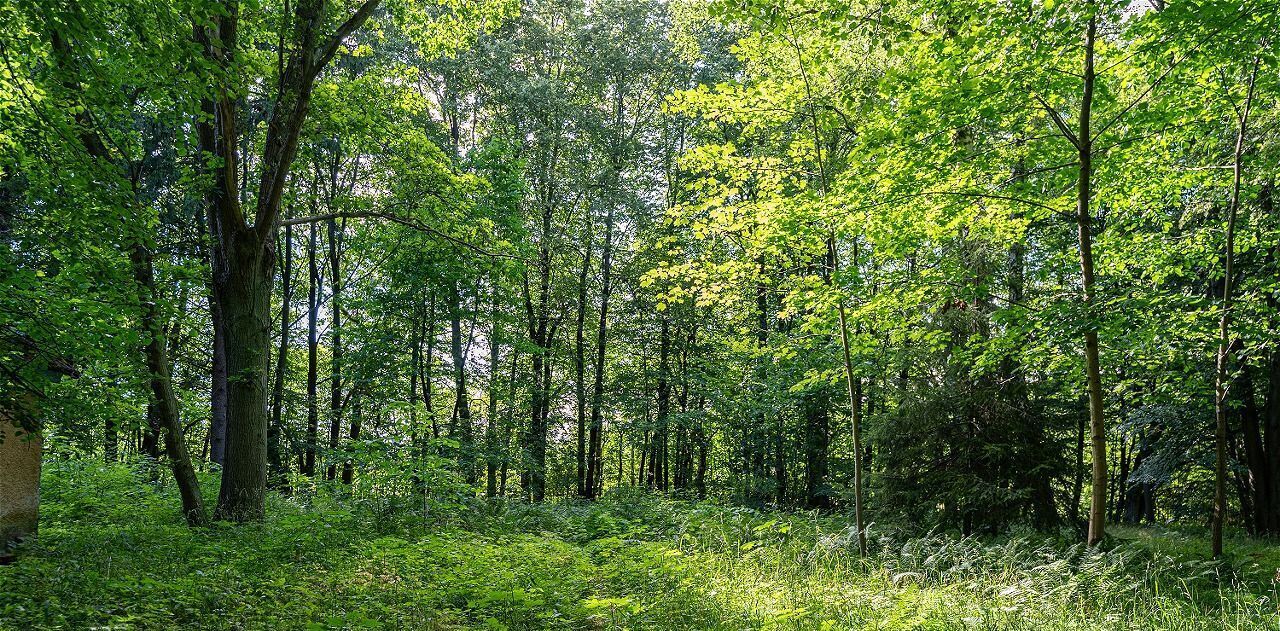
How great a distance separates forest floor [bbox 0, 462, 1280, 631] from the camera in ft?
14.4

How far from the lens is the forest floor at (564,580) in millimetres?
4379

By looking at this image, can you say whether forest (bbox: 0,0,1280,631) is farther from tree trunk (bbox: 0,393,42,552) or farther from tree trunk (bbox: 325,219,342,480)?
tree trunk (bbox: 325,219,342,480)

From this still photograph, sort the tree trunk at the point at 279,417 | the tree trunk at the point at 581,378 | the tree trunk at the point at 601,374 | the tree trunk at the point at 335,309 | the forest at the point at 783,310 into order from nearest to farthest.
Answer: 1. the forest at the point at 783,310
2. the tree trunk at the point at 279,417
3. the tree trunk at the point at 335,309
4. the tree trunk at the point at 581,378
5. the tree trunk at the point at 601,374

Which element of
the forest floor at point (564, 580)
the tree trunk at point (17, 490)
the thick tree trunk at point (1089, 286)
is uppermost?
the thick tree trunk at point (1089, 286)

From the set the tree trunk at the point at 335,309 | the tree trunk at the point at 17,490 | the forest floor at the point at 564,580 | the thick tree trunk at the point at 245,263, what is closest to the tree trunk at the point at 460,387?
the tree trunk at the point at 335,309

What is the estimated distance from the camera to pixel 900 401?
27.7 feet

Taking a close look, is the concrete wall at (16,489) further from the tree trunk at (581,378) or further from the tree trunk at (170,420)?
the tree trunk at (581,378)

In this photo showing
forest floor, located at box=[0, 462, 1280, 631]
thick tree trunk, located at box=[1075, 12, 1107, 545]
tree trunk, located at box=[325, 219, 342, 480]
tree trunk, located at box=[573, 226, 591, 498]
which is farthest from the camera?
tree trunk, located at box=[573, 226, 591, 498]

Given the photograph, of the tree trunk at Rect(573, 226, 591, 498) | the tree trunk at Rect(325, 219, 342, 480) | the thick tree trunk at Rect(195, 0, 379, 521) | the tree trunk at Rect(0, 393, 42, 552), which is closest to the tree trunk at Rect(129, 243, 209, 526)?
the thick tree trunk at Rect(195, 0, 379, 521)

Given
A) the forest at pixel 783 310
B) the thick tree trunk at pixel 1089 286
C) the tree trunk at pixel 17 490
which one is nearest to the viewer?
the forest at pixel 783 310

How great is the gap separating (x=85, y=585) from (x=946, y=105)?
7.97 metres

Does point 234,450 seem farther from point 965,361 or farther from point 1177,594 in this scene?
point 1177,594

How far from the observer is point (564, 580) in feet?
19.6

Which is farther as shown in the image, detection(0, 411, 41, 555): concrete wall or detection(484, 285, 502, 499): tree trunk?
detection(484, 285, 502, 499): tree trunk
